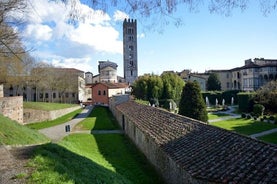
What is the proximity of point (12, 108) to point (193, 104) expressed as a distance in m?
A: 18.6

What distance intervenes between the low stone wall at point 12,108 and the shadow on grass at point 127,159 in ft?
34.6

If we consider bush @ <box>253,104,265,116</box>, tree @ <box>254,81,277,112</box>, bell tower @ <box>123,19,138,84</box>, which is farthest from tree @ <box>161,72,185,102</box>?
bell tower @ <box>123,19,138,84</box>

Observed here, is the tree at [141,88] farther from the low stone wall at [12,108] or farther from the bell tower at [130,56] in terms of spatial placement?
the bell tower at [130,56]

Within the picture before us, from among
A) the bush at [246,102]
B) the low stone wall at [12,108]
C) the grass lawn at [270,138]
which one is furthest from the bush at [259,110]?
the low stone wall at [12,108]

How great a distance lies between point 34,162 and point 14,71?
3338cm

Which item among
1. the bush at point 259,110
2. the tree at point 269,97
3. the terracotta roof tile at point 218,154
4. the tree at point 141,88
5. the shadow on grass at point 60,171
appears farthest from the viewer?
the tree at point 141,88

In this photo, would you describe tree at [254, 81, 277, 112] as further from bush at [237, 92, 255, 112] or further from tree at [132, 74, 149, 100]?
tree at [132, 74, 149, 100]

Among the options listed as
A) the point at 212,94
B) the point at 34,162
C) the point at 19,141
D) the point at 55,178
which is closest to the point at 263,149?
the point at 55,178

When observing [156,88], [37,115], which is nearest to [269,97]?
[156,88]

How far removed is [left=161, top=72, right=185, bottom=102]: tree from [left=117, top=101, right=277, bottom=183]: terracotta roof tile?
37.1 m

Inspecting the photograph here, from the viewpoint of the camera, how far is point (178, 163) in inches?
398

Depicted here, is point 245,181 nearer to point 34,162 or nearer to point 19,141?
point 34,162

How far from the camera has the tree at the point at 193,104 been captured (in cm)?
2403

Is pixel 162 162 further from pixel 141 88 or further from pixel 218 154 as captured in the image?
pixel 141 88
